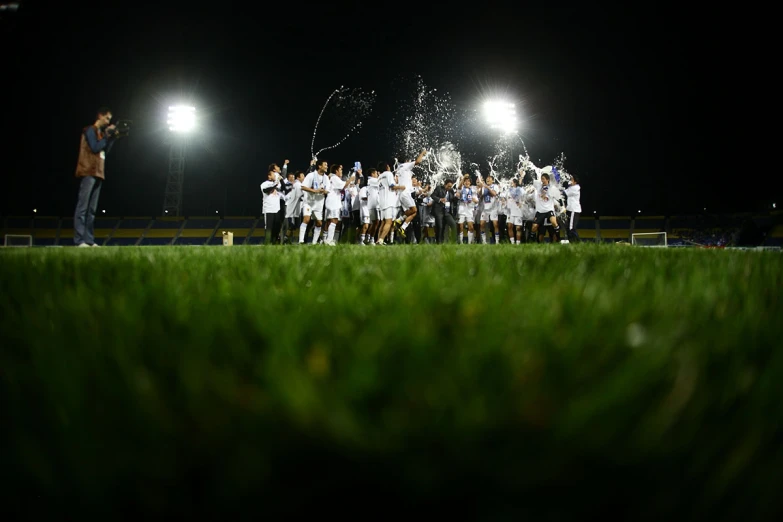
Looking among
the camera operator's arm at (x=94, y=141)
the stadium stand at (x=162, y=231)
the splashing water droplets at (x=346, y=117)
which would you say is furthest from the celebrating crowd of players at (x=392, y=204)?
the stadium stand at (x=162, y=231)

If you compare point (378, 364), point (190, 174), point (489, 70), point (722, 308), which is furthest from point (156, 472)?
point (190, 174)

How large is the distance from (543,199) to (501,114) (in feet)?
70.7

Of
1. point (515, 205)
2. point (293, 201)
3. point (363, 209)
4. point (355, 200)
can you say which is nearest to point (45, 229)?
point (355, 200)

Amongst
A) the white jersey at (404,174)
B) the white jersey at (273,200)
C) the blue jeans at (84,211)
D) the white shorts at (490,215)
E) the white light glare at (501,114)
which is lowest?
the blue jeans at (84,211)

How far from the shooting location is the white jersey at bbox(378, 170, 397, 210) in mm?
9664

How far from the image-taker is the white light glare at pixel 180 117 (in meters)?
31.4

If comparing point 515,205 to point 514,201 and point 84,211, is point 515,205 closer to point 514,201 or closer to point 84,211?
point 514,201

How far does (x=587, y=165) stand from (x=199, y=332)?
38.3 metres

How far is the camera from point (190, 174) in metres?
37.4

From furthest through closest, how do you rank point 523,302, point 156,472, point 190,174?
point 190,174, point 523,302, point 156,472

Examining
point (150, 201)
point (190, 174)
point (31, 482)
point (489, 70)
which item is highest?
point (489, 70)

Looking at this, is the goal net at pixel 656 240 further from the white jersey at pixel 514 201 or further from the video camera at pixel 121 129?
the video camera at pixel 121 129

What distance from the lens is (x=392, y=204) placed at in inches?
385

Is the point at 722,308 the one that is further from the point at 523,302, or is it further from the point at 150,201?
the point at 150,201
